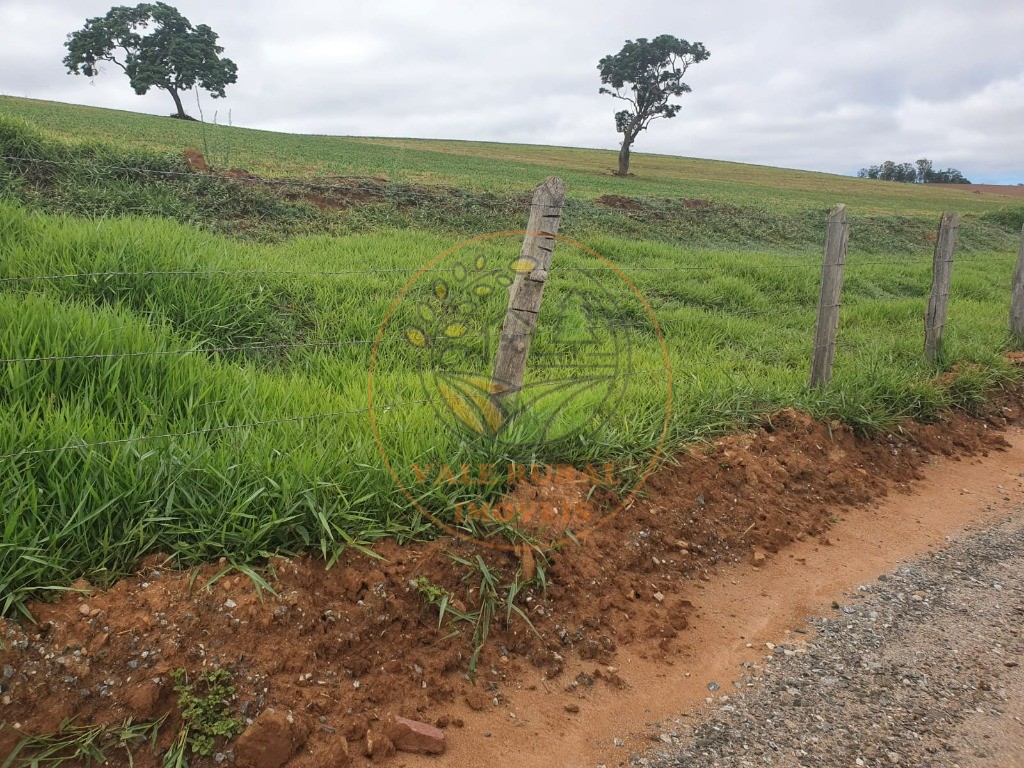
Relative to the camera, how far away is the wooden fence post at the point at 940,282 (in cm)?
636

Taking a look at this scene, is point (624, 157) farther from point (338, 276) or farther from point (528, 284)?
point (528, 284)

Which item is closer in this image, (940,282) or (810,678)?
(810,678)

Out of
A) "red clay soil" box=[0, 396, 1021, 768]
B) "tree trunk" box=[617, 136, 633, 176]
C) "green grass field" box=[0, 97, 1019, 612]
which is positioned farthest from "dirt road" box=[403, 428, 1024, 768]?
"tree trunk" box=[617, 136, 633, 176]

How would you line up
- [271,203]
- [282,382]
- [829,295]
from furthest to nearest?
[271,203], [829,295], [282,382]

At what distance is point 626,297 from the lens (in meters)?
8.11

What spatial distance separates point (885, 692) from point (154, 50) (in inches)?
2579

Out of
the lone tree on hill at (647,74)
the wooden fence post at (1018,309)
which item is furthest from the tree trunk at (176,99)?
the wooden fence post at (1018,309)

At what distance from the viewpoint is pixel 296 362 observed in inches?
188

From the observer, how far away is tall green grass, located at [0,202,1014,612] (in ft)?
9.27

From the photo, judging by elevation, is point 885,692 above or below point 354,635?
below

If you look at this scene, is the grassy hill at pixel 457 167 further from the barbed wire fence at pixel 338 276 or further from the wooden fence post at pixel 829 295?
the wooden fence post at pixel 829 295

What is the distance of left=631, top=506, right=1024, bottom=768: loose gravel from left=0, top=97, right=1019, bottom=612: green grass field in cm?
127

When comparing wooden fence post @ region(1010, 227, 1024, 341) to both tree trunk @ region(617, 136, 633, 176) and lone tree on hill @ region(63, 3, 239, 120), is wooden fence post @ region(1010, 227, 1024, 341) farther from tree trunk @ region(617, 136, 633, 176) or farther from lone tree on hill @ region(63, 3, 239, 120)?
lone tree on hill @ region(63, 3, 239, 120)

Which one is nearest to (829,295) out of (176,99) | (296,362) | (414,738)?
(296,362)
